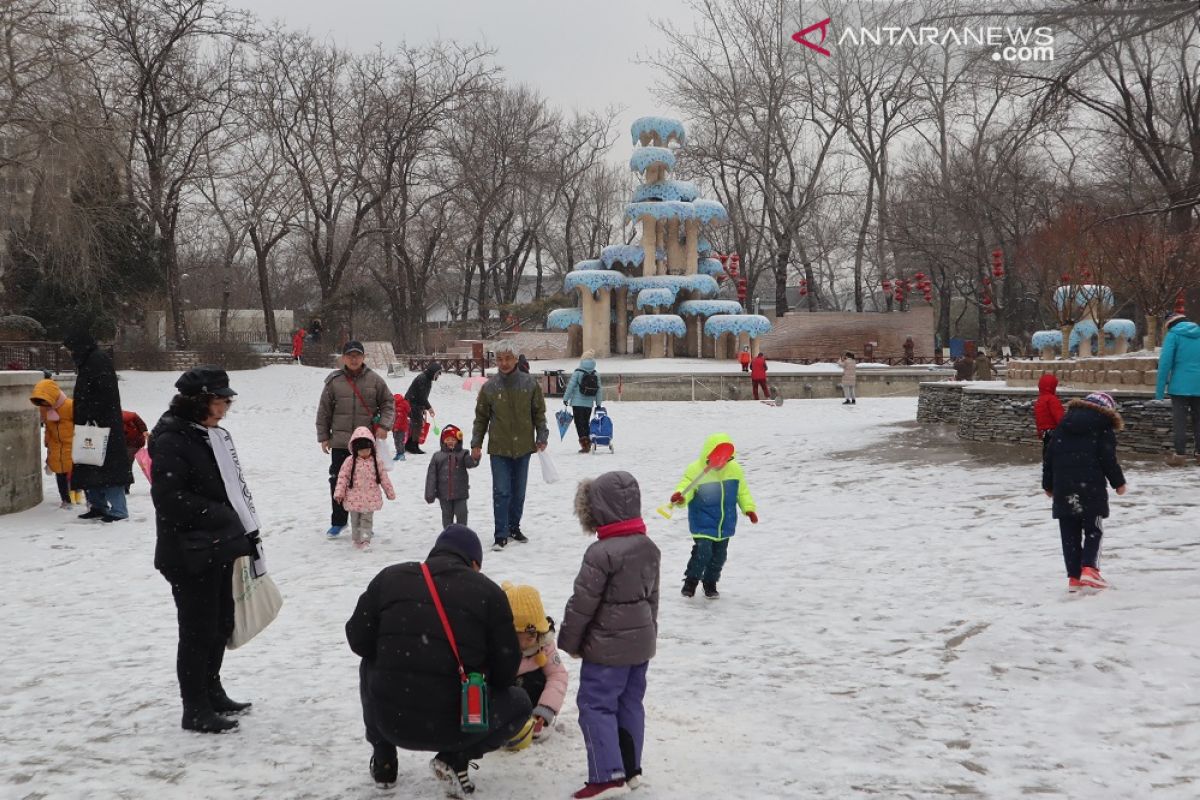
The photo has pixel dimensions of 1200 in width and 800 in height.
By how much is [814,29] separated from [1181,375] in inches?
1432

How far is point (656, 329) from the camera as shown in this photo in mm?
36625

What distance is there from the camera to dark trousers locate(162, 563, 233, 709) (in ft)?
15.2

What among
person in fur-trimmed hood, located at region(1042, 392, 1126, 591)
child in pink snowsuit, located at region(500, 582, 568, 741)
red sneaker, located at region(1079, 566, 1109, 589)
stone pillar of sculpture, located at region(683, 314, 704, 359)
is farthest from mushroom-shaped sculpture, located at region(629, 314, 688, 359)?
child in pink snowsuit, located at region(500, 582, 568, 741)

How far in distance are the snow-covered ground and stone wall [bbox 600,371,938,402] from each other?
61.7ft

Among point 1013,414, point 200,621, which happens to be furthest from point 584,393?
point 200,621

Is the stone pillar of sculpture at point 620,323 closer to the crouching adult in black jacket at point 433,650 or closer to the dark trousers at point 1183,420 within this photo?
the dark trousers at point 1183,420

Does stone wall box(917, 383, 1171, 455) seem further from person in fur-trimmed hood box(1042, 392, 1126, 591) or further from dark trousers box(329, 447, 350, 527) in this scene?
dark trousers box(329, 447, 350, 527)

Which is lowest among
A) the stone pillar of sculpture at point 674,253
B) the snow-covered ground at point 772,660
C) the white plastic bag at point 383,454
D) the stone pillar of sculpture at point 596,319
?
the snow-covered ground at point 772,660

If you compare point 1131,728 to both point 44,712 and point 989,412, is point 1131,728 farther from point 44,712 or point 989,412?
point 989,412

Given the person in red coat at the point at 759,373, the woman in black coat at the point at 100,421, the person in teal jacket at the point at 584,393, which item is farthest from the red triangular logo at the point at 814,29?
the woman in black coat at the point at 100,421

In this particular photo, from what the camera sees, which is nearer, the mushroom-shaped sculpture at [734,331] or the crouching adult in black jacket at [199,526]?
the crouching adult in black jacket at [199,526]

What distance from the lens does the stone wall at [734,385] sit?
30953mm

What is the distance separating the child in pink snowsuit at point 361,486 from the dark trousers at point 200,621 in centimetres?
463

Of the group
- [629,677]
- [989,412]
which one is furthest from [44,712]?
[989,412]
